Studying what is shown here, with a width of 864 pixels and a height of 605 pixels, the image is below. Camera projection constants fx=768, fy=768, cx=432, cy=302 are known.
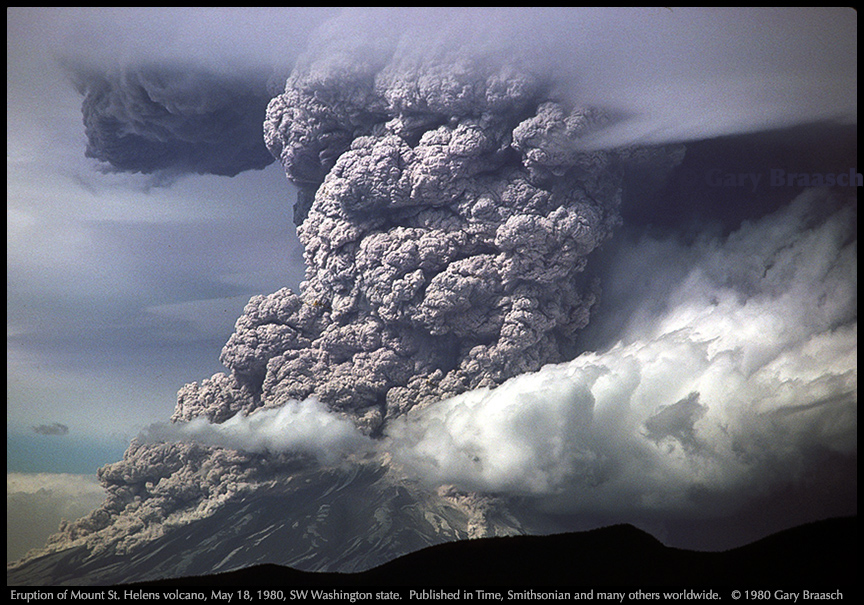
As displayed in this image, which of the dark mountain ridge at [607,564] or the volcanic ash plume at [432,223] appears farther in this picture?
the volcanic ash plume at [432,223]

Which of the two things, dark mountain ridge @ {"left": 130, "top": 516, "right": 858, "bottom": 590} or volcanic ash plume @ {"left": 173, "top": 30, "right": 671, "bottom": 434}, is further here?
volcanic ash plume @ {"left": 173, "top": 30, "right": 671, "bottom": 434}

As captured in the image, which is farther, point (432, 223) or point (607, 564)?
point (432, 223)

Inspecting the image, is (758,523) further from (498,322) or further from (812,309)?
(498,322)

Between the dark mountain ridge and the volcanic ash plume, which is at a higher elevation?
the volcanic ash plume

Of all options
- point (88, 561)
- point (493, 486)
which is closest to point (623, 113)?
point (493, 486)

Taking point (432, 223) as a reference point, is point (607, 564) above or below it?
below

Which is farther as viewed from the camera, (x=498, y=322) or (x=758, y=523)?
(x=498, y=322)

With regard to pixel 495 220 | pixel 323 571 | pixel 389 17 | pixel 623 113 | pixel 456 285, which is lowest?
pixel 323 571

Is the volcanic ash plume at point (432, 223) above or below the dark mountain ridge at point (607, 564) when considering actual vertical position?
above
